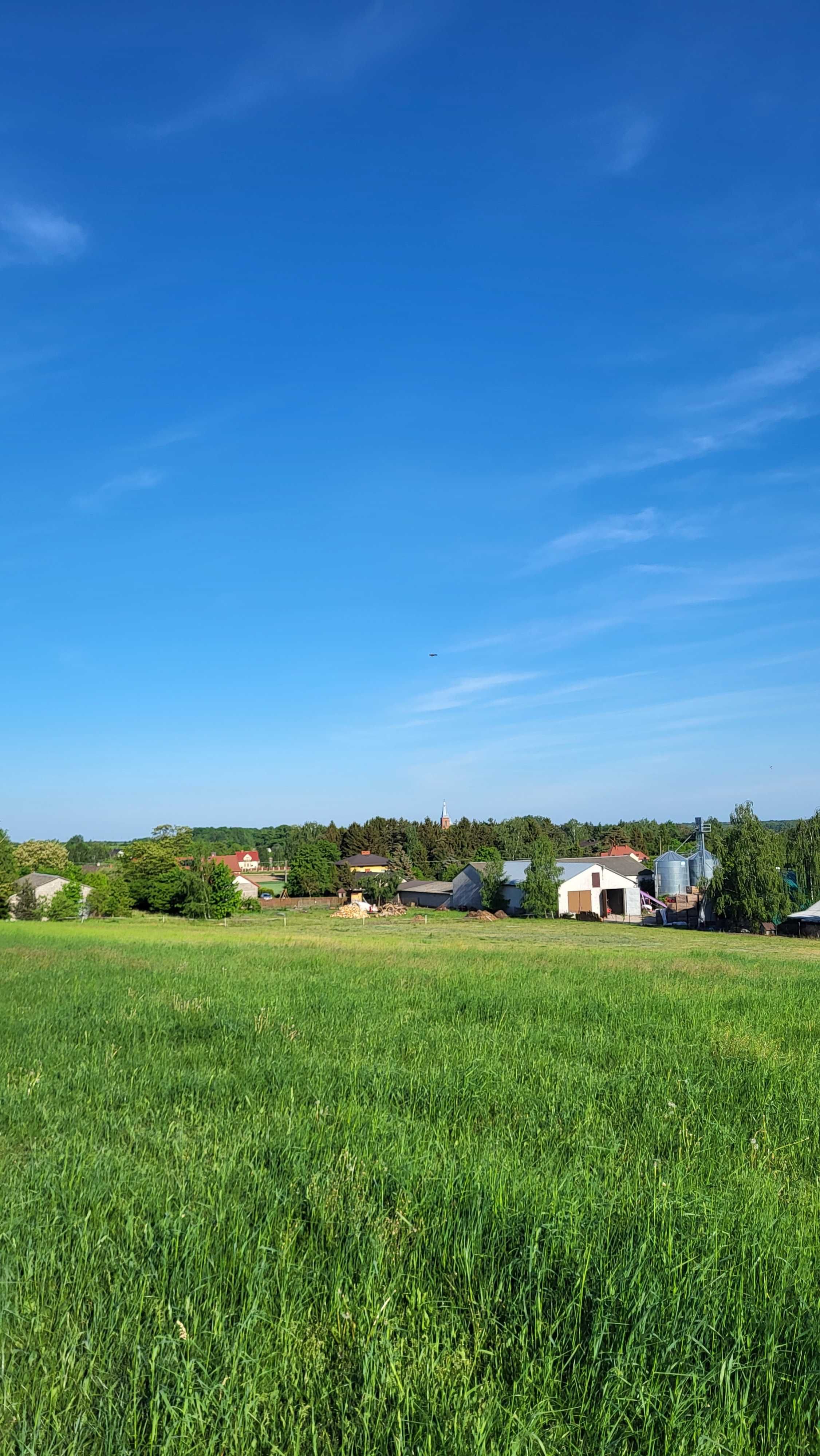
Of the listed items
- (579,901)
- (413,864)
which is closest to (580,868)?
(579,901)

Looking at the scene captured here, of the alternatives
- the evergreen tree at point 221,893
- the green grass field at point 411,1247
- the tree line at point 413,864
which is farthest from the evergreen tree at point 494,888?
the green grass field at point 411,1247

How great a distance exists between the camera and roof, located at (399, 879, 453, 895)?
107m

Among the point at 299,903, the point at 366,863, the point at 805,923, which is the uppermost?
the point at 366,863

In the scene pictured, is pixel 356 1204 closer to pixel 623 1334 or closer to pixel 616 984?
pixel 623 1334

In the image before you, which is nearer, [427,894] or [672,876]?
[672,876]

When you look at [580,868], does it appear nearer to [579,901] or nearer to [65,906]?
[579,901]

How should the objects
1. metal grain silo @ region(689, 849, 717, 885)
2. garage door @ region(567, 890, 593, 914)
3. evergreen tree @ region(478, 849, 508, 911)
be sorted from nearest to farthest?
garage door @ region(567, 890, 593, 914) < metal grain silo @ region(689, 849, 717, 885) < evergreen tree @ region(478, 849, 508, 911)

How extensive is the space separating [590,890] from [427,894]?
28251mm

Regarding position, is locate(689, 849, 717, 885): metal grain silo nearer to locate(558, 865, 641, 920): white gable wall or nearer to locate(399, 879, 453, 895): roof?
locate(558, 865, 641, 920): white gable wall

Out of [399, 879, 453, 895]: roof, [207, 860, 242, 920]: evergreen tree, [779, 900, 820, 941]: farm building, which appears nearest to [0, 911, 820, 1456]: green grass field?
[779, 900, 820, 941]: farm building

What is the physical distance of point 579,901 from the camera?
84.6 m

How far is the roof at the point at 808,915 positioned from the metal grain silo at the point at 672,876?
27.5 meters

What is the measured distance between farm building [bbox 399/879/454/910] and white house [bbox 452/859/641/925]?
13.7 metres

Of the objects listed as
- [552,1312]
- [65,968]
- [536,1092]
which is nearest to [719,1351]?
[552,1312]
